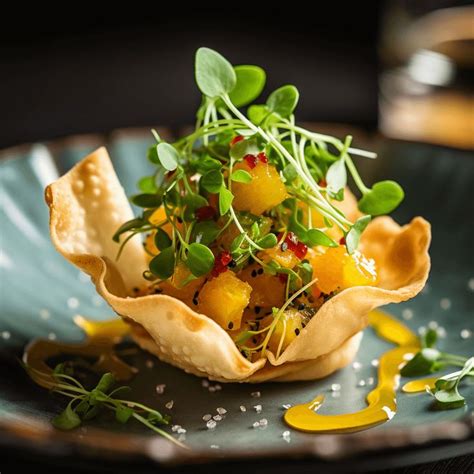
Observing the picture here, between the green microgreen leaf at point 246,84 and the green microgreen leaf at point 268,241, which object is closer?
the green microgreen leaf at point 268,241

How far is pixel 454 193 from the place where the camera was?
3506 mm

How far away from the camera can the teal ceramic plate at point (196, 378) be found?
1.82 meters

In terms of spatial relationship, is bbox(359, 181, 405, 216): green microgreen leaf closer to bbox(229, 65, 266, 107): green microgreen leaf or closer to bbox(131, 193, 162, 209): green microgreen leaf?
bbox(229, 65, 266, 107): green microgreen leaf

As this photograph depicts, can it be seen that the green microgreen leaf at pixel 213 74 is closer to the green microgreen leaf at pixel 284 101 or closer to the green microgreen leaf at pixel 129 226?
the green microgreen leaf at pixel 284 101

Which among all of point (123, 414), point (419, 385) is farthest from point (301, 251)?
point (123, 414)

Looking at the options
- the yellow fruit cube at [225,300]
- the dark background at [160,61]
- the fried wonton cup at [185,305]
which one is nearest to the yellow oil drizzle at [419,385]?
the fried wonton cup at [185,305]

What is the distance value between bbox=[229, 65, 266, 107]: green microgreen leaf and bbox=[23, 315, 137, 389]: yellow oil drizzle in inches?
30.9

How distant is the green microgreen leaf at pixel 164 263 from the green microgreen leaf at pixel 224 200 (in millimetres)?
180

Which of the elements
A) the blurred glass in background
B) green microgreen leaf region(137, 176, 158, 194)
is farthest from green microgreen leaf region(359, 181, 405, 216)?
the blurred glass in background

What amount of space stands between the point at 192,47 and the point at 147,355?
13.7 ft

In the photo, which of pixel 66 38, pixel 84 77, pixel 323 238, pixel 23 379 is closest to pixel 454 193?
pixel 323 238

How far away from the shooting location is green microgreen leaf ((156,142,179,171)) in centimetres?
239

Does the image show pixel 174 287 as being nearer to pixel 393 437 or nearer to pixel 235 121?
pixel 235 121

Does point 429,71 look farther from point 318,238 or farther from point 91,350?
point 91,350
